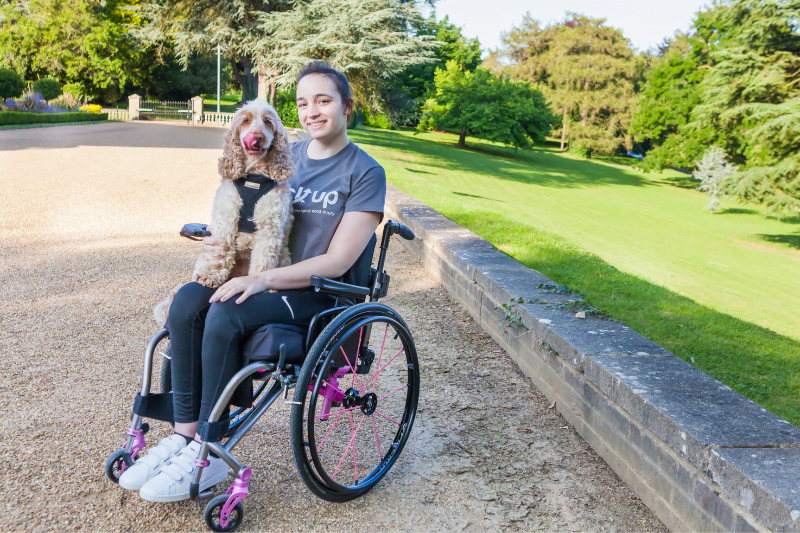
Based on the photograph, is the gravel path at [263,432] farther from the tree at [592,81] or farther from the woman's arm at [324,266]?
the tree at [592,81]

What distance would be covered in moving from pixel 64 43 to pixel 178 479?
41.9 metres

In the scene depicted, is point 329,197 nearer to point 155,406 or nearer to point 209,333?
point 209,333

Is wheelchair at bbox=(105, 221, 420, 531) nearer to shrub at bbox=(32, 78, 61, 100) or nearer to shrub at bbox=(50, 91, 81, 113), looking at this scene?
shrub at bbox=(50, 91, 81, 113)

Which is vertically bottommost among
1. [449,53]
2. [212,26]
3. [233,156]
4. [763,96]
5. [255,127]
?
[233,156]

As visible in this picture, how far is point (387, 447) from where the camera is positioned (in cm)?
307

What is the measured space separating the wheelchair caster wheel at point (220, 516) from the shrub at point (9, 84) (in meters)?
28.7

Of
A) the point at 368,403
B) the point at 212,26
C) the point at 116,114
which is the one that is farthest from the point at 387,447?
the point at 116,114

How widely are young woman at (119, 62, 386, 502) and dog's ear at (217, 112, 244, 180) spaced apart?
0.91ft

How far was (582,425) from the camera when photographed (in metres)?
3.13

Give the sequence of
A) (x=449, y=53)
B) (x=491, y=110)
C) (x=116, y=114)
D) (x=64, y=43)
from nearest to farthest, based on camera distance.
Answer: (x=491, y=110) → (x=116, y=114) → (x=64, y=43) → (x=449, y=53)

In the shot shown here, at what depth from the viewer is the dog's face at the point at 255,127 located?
2.37 meters

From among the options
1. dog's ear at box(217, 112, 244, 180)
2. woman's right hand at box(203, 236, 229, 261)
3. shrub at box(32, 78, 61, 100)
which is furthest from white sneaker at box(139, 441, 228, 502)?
shrub at box(32, 78, 61, 100)

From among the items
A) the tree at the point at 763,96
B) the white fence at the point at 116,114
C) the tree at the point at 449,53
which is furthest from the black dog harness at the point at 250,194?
the tree at the point at 449,53

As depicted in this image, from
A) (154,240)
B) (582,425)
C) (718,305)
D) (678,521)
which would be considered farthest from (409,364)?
(718,305)
